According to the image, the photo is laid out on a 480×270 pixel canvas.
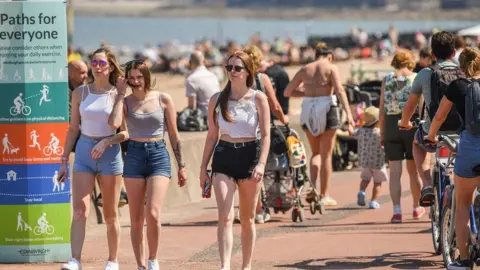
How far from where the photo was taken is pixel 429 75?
39.4 feet

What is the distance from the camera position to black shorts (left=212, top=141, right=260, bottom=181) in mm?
10367

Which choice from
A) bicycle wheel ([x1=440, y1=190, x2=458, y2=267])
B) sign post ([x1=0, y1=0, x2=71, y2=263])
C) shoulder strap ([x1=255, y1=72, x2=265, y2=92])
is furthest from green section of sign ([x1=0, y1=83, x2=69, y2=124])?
bicycle wheel ([x1=440, y1=190, x2=458, y2=267])

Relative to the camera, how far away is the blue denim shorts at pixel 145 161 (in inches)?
418

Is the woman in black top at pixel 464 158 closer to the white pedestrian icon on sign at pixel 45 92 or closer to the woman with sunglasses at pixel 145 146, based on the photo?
the woman with sunglasses at pixel 145 146

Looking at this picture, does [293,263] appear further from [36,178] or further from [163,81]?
[163,81]

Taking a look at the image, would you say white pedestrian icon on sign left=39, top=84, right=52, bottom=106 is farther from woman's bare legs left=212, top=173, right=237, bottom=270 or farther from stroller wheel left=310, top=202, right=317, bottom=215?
stroller wheel left=310, top=202, right=317, bottom=215

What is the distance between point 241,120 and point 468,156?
1.67m

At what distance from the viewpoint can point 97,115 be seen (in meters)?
10.8

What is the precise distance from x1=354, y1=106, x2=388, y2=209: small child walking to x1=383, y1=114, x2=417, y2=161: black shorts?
5.28ft

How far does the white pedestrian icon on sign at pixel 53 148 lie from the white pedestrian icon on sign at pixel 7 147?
0.24m

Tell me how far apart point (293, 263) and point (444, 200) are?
143cm

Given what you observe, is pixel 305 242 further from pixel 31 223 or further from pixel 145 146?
pixel 145 146

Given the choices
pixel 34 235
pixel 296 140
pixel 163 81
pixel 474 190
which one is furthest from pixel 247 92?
pixel 163 81

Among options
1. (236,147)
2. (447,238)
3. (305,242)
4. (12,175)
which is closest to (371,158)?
(305,242)
